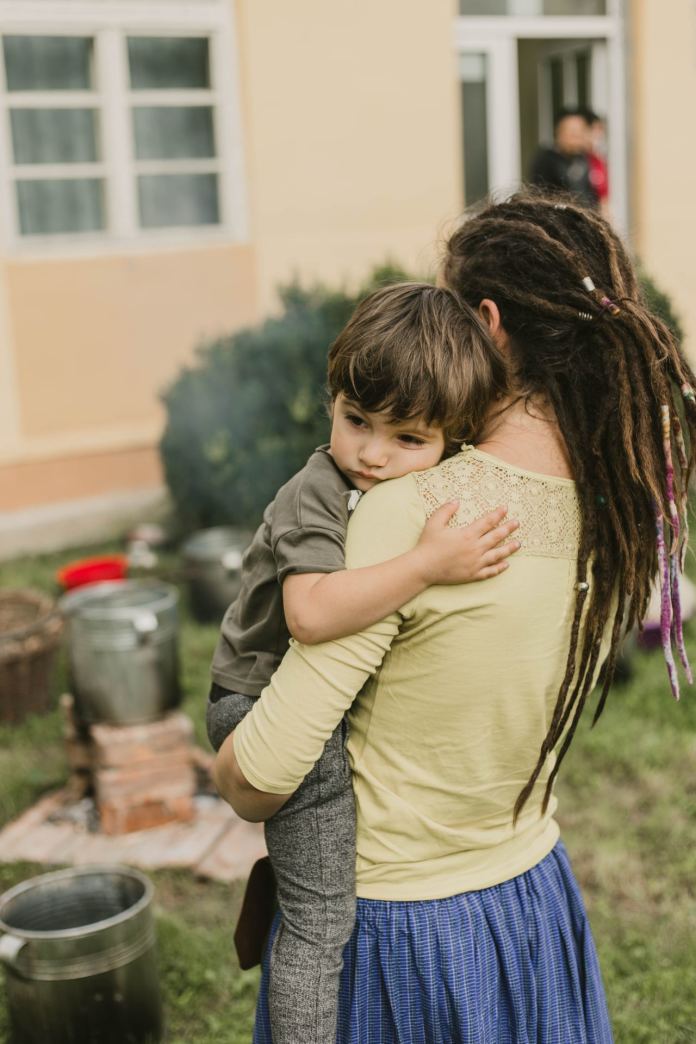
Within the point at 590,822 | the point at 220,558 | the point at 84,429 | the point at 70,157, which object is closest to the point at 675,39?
the point at 70,157

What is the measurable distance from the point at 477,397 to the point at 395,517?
198mm

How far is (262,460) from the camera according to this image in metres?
6.62

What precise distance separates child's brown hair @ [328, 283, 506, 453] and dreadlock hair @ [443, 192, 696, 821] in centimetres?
7

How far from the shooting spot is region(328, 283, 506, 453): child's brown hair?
1.55 meters

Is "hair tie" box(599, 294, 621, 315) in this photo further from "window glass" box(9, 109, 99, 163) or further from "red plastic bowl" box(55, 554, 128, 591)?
"window glass" box(9, 109, 99, 163)

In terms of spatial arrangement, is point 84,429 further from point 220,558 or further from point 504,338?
point 504,338

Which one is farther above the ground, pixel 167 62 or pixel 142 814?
pixel 167 62

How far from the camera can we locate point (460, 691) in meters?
1.54

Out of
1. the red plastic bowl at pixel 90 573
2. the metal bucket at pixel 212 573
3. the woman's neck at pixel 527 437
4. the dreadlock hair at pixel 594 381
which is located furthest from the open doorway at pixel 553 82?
the woman's neck at pixel 527 437

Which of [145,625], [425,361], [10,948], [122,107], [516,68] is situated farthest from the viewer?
[516,68]

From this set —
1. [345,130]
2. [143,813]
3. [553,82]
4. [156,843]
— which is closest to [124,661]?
[143,813]

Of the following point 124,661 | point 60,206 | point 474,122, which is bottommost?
point 124,661

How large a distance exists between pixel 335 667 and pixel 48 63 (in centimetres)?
704

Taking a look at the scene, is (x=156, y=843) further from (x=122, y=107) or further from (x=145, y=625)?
(x=122, y=107)
